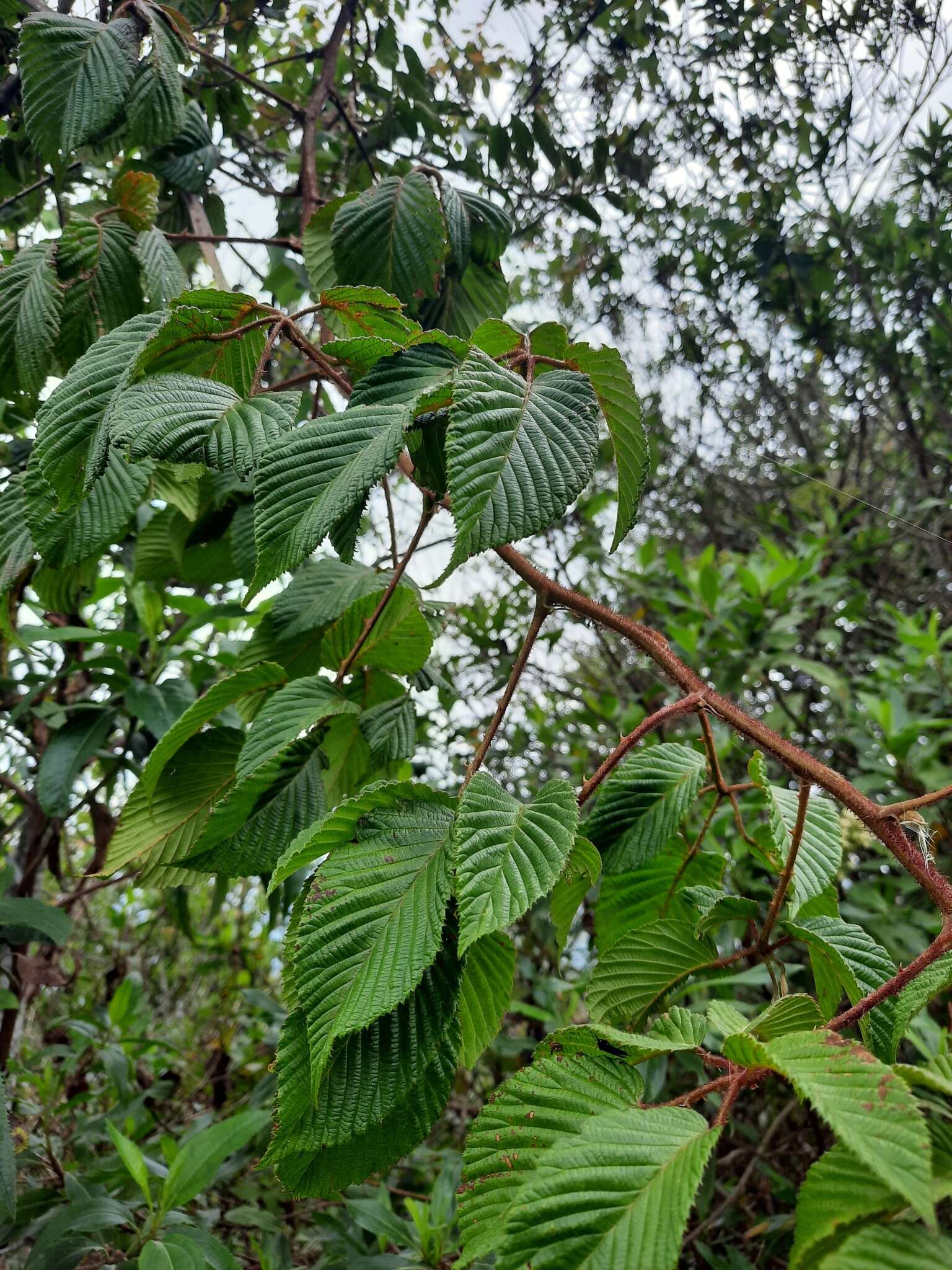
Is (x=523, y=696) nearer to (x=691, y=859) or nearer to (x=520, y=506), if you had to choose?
(x=691, y=859)

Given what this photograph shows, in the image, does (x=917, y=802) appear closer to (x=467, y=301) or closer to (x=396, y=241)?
(x=396, y=241)

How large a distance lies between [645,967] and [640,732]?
0.15 m

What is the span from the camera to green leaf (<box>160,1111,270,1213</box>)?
962mm

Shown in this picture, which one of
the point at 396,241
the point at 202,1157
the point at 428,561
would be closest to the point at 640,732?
the point at 396,241

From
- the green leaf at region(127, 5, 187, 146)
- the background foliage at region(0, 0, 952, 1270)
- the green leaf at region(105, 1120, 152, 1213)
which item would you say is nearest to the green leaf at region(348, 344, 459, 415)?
the background foliage at region(0, 0, 952, 1270)

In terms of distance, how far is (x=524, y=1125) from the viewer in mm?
376

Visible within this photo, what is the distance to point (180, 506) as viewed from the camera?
87 cm

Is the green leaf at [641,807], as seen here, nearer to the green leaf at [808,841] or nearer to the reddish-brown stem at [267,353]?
the green leaf at [808,841]

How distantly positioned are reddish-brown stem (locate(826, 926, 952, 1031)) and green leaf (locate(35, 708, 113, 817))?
1.00 metres

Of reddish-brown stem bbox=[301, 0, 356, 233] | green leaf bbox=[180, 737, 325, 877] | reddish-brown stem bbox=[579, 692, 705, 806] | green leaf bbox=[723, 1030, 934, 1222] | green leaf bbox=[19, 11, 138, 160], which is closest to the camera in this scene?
green leaf bbox=[723, 1030, 934, 1222]

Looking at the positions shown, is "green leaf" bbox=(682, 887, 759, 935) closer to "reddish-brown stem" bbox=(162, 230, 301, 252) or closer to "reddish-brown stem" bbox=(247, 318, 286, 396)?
"reddish-brown stem" bbox=(247, 318, 286, 396)

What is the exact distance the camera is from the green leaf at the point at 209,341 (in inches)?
22.2

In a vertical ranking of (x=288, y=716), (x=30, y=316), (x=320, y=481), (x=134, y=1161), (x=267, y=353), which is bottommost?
(x=134, y=1161)

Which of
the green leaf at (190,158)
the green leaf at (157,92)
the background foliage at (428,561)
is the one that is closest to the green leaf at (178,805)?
the background foliage at (428,561)
